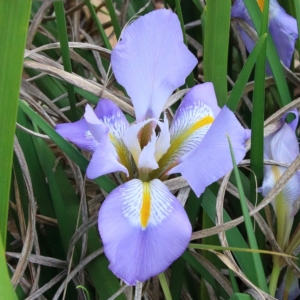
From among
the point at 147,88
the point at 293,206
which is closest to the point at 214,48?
A: the point at 147,88

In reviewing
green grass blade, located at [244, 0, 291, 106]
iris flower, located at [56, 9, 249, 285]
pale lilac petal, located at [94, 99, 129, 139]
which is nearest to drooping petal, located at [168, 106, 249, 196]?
iris flower, located at [56, 9, 249, 285]

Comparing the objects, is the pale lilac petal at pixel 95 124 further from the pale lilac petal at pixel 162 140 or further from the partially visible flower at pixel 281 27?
the partially visible flower at pixel 281 27

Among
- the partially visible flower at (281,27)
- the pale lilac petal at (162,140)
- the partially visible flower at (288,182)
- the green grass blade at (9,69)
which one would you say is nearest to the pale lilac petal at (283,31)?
the partially visible flower at (281,27)

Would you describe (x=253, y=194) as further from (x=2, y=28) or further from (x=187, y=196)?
(x=2, y=28)

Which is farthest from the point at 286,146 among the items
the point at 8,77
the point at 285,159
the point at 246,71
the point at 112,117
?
the point at 8,77

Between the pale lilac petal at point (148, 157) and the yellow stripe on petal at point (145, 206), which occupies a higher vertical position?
the pale lilac petal at point (148, 157)

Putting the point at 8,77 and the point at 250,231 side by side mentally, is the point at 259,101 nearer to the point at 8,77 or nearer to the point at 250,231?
the point at 250,231

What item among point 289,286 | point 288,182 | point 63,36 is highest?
point 63,36

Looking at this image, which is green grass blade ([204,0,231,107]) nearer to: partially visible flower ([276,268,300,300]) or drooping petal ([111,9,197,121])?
drooping petal ([111,9,197,121])
